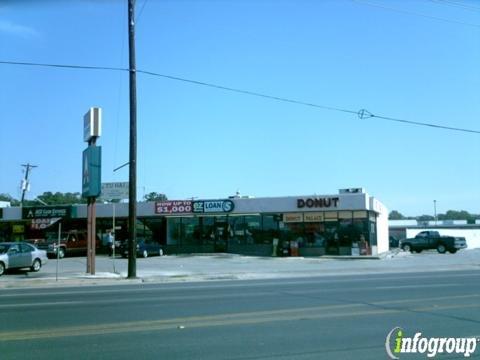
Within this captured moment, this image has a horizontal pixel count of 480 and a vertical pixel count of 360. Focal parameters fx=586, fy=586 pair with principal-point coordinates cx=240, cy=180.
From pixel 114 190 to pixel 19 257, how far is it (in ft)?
17.2

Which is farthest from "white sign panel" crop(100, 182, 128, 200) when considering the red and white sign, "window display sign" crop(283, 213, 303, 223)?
"window display sign" crop(283, 213, 303, 223)

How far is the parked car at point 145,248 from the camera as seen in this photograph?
40875 mm

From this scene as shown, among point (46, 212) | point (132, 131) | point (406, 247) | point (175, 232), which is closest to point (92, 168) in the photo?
point (132, 131)

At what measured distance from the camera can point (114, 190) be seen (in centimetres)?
2773

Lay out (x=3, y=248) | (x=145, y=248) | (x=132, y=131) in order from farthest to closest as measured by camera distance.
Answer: (x=145, y=248) → (x=3, y=248) → (x=132, y=131)

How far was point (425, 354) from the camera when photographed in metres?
8.18

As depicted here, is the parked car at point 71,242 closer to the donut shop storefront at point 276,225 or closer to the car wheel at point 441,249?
the donut shop storefront at point 276,225

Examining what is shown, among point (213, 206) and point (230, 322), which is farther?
point (213, 206)

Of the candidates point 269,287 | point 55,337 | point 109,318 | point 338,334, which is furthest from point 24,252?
point 338,334

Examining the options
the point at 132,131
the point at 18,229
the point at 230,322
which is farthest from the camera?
the point at 18,229

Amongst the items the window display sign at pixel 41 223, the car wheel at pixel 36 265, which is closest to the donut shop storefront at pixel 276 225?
the window display sign at pixel 41 223

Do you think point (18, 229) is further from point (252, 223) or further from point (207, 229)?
point (252, 223)

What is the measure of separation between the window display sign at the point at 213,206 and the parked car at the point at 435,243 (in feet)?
56.7

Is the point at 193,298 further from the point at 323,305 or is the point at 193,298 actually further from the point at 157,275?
the point at 157,275
